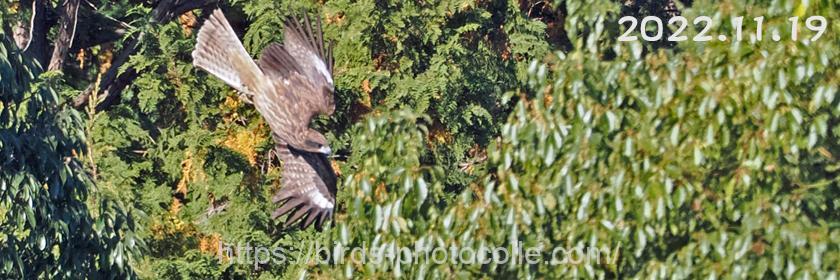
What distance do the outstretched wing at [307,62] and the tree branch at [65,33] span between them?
151 centimetres

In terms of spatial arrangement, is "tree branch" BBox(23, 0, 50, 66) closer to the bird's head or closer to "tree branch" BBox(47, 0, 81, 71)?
"tree branch" BBox(47, 0, 81, 71)

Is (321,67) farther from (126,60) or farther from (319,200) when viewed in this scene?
(126,60)

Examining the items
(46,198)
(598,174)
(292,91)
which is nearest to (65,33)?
(292,91)

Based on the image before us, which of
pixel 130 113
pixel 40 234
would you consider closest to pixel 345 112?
pixel 130 113

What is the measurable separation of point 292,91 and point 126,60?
199cm

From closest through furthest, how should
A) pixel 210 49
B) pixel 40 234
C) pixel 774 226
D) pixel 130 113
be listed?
pixel 774 226, pixel 40 234, pixel 210 49, pixel 130 113

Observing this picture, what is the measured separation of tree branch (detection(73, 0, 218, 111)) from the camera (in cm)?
1125

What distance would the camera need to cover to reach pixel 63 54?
433 inches

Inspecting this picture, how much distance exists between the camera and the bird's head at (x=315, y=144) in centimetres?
964

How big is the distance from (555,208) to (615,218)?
0.25 meters

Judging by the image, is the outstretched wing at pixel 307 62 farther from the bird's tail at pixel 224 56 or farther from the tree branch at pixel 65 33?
the tree branch at pixel 65 33

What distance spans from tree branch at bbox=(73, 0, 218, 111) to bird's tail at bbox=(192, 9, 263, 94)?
0.68 meters

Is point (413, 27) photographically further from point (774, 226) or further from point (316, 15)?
point (774, 226)

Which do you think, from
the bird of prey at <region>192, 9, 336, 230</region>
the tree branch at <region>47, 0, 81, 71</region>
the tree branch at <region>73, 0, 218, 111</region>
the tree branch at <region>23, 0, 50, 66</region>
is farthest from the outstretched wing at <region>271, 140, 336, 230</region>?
the tree branch at <region>23, 0, 50, 66</region>
